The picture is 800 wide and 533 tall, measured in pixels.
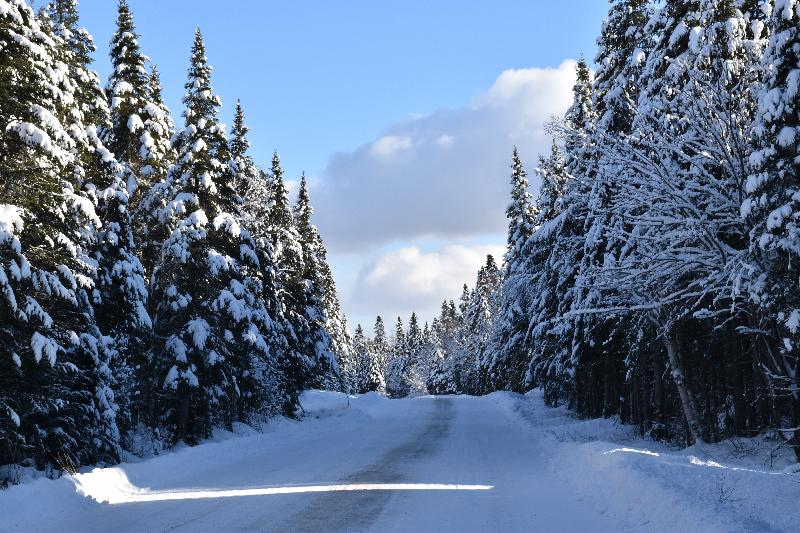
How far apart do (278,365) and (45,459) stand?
16.2m

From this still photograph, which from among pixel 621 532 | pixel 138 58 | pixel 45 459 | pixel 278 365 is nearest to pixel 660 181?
pixel 621 532

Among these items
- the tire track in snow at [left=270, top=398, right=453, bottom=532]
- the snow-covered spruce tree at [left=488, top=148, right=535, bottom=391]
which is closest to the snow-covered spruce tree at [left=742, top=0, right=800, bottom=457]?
the tire track in snow at [left=270, top=398, right=453, bottom=532]

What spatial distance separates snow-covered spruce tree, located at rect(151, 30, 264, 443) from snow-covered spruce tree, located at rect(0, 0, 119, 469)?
476 cm

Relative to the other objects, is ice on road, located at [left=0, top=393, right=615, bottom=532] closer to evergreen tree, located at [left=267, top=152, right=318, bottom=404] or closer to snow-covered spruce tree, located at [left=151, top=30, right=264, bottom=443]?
snow-covered spruce tree, located at [left=151, top=30, right=264, bottom=443]

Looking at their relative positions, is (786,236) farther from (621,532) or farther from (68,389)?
(68,389)

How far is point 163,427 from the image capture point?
21188 mm

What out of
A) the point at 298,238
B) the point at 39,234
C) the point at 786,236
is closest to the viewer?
the point at 786,236

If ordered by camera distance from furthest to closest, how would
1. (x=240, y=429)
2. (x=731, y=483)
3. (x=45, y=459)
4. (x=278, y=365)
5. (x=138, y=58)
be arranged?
(x=278, y=365) < (x=240, y=429) < (x=138, y=58) < (x=45, y=459) < (x=731, y=483)

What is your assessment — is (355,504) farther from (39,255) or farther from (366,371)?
(366,371)

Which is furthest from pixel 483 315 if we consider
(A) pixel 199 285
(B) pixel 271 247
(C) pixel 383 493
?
(C) pixel 383 493

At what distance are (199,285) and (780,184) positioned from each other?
54.5 feet

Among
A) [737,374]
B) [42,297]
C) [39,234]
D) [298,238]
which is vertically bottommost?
[737,374]

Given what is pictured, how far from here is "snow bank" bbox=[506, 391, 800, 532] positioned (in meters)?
7.63

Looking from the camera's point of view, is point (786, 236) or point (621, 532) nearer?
point (621, 532)
